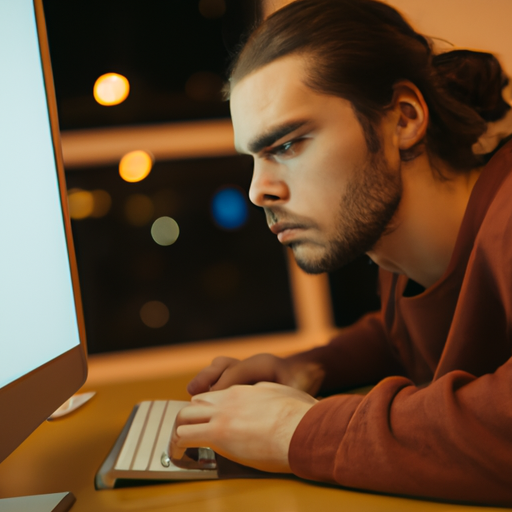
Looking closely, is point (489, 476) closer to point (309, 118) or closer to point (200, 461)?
point (200, 461)

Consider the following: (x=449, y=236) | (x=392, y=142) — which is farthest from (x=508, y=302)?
(x=392, y=142)

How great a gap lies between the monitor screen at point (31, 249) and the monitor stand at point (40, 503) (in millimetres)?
78

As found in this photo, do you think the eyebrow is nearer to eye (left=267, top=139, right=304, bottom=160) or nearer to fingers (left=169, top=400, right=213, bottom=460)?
eye (left=267, top=139, right=304, bottom=160)

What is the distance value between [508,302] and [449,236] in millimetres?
149

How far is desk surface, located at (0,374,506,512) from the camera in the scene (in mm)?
434

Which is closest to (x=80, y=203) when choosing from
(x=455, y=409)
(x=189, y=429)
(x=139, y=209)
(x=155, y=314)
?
(x=139, y=209)

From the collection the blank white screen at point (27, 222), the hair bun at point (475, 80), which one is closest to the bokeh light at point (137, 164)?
the blank white screen at point (27, 222)

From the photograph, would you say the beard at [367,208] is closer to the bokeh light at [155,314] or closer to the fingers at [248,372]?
the fingers at [248,372]

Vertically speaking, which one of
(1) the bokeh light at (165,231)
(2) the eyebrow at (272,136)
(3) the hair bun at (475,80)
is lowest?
(1) the bokeh light at (165,231)

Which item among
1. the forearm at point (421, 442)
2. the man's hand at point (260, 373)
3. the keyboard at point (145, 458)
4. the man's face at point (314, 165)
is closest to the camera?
the forearm at point (421, 442)

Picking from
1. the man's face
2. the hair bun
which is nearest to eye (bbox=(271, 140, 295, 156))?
the man's face

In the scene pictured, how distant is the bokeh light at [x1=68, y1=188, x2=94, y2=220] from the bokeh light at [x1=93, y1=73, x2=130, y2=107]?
170 mm

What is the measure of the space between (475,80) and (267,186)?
1.09 ft

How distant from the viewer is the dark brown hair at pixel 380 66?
0.62m
